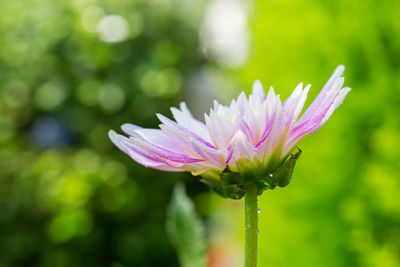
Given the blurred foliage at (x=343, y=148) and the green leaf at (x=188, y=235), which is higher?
the blurred foliage at (x=343, y=148)

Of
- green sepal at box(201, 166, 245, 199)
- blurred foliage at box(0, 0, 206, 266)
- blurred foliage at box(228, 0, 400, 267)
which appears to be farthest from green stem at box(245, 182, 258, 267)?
blurred foliage at box(0, 0, 206, 266)

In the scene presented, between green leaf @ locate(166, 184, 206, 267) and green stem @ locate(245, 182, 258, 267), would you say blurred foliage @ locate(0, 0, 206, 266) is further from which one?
green stem @ locate(245, 182, 258, 267)

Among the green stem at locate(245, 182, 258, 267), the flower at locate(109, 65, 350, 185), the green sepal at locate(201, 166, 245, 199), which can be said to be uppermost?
the flower at locate(109, 65, 350, 185)

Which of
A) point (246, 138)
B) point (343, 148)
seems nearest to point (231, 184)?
point (246, 138)

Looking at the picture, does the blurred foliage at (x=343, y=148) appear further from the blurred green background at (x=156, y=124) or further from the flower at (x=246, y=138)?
the flower at (x=246, y=138)

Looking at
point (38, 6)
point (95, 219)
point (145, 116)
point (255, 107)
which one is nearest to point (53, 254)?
point (95, 219)

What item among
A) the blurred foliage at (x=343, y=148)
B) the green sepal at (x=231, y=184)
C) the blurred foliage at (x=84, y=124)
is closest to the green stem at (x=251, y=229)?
the green sepal at (x=231, y=184)

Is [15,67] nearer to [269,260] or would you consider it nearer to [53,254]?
[53,254]
